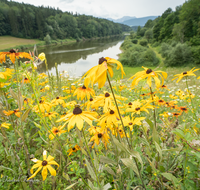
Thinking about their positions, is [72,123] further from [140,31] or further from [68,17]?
[68,17]

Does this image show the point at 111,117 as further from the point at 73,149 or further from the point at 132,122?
the point at 73,149

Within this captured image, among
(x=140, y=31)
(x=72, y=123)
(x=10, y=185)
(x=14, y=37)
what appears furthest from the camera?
(x=140, y=31)

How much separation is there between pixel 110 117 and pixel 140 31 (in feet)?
227

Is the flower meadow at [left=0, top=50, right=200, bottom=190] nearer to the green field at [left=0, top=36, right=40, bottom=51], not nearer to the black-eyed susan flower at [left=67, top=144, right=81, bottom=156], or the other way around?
the black-eyed susan flower at [left=67, top=144, right=81, bottom=156]

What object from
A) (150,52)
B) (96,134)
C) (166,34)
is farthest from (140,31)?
(96,134)

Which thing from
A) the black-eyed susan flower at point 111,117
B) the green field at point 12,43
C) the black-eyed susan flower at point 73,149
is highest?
the green field at point 12,43

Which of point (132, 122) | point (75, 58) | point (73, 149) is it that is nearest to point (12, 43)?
point (75, 58)

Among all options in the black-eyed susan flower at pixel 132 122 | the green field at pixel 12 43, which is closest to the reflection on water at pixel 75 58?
the black-eyed susan flower at pixel 132 122

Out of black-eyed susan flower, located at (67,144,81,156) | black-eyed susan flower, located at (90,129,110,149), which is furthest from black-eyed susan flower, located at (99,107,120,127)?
black-eyed susan flower, located at (67,144,81,156)

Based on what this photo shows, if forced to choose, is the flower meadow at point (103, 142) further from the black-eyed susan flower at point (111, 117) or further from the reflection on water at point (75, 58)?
the reflection on water at point (75, 58)

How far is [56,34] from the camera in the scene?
183ft

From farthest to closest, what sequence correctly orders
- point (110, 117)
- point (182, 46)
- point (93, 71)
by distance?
1. point (182, 46)
2. point (110, 117)
3. point (93, 71)

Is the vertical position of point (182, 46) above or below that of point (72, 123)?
above

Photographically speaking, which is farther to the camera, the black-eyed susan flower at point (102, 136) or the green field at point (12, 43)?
the green field at point (12, 43)
